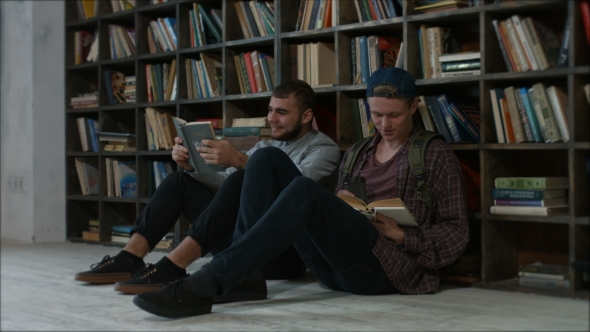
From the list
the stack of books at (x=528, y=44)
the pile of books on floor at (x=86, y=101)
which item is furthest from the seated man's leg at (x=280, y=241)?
the pile of books on floor at (x=86, y=101)

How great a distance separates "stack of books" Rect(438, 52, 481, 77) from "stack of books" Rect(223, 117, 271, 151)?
0.90m

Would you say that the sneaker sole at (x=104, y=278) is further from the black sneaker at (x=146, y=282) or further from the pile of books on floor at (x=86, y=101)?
the pile of books on floor at (x=86, y=101)

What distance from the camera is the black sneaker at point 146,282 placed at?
2.17 metres

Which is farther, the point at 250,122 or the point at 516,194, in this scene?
the point at 250,122

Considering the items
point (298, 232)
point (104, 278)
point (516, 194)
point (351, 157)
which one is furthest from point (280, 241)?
point (516, 194)

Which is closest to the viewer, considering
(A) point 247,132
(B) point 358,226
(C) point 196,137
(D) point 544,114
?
(B) point 358,226

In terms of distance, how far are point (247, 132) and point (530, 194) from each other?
1342 mm

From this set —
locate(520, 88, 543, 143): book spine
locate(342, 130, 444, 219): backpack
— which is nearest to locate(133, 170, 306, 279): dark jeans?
locate(342, 130, 444, 219): backpack

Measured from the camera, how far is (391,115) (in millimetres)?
2330

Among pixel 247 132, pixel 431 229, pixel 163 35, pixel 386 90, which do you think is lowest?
pixel 431 229

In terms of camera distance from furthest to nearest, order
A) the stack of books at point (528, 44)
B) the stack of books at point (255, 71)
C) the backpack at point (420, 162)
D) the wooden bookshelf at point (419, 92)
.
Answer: the stack of books at point (255, 71)
the backpack at point (420, 162)
the wooden bookshelf at point (419, 92)
the stack of books at point (528, 44)

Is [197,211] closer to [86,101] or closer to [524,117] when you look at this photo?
[524,117]

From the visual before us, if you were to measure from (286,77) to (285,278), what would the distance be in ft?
3.15

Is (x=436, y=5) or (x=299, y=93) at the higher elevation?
(x=436, y=5)
